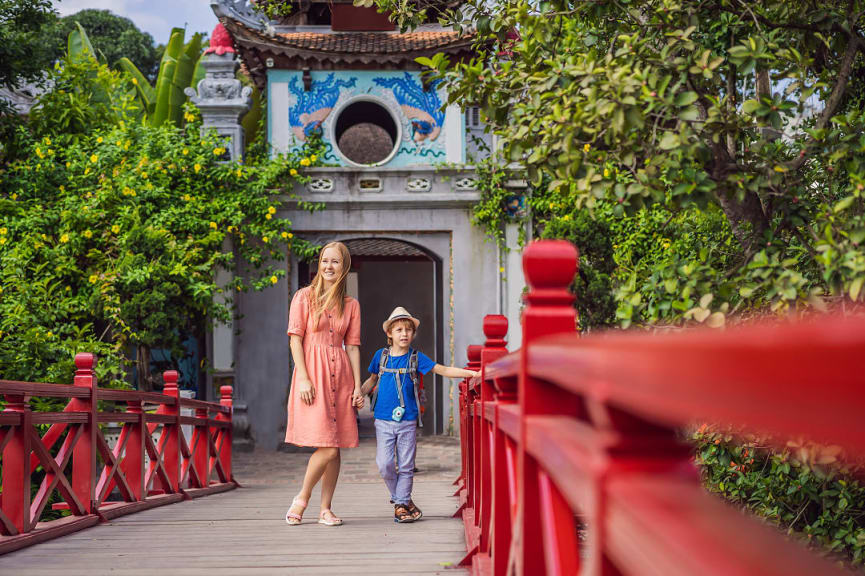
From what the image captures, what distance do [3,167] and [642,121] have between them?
11.0 metres

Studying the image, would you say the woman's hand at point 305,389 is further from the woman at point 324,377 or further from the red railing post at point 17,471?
the red railing post at point 17,471

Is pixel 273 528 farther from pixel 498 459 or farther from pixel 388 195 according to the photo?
pixel 388 195

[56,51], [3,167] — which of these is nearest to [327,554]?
[3,167]

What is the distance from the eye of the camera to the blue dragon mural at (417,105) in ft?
44.0

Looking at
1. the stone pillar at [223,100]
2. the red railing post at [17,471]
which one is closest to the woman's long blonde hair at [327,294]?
the red railing post at [17,471]

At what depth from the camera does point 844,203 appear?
2947mm

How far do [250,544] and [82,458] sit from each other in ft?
4.69

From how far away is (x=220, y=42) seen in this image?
1421 cm

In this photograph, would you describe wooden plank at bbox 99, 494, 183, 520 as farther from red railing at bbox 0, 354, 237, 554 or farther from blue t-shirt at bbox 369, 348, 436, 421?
blue t-shirt at bbox 369, 348, 436, 421

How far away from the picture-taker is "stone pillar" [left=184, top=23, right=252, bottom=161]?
42.3ft

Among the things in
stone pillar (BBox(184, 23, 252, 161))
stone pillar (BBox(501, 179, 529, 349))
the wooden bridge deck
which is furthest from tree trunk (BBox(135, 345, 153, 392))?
the wooden bridge deck

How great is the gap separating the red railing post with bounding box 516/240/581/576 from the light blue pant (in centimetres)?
355

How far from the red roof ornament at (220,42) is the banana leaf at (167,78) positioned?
84 centimetres

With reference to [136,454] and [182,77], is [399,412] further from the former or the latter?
[182,77]
